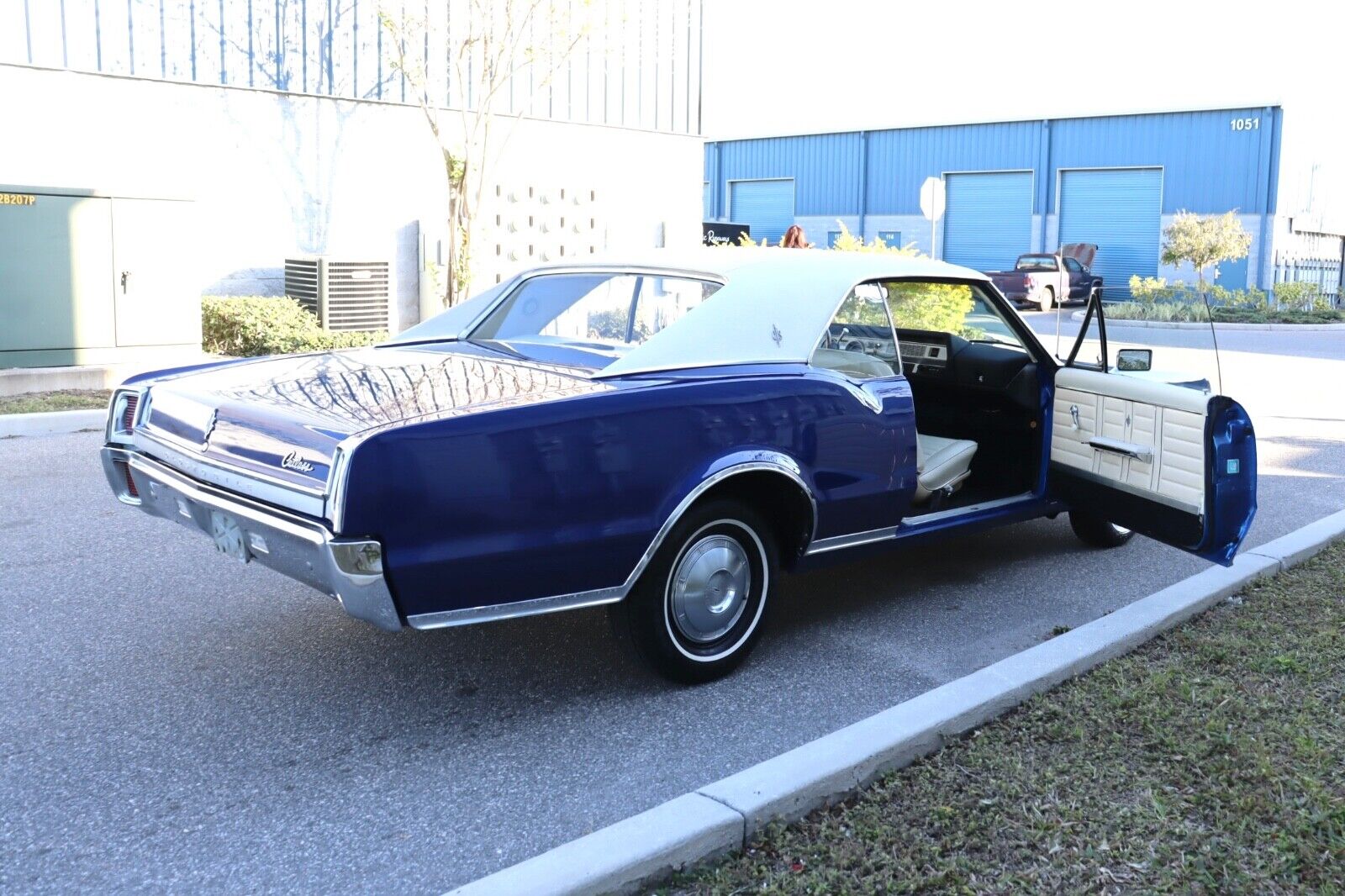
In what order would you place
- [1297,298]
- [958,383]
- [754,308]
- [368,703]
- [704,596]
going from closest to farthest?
[368,703], [704,596], [754,308], [958,383], [1297,298]

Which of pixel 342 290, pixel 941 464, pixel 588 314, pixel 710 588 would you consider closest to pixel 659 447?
pixel 710 588

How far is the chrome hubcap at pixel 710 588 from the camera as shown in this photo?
419cm

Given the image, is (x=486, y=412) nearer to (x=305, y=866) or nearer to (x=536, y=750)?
(x=536, y=750)

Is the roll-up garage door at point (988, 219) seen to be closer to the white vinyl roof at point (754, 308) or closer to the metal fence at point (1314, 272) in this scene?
the metal fence at point (1314, 272)

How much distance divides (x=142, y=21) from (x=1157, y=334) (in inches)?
477

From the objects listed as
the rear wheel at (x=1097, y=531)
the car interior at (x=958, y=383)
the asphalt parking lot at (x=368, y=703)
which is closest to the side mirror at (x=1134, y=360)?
the asphalt parking lot at (x=368, y=703)

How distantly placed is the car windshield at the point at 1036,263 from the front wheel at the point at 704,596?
2872 centimetres

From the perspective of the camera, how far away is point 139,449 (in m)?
4.43

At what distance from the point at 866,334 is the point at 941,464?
0.71m

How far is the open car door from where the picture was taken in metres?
4.75

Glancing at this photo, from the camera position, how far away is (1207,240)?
32531 millimetres

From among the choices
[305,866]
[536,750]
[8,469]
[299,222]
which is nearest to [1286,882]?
[536,750]

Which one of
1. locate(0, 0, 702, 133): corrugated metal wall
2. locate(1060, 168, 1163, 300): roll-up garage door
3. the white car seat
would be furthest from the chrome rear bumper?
locate(1060, 168, 1163, 300): roll-up garage door

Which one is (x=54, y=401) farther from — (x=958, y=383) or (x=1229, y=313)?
(x=1229, y=313)
